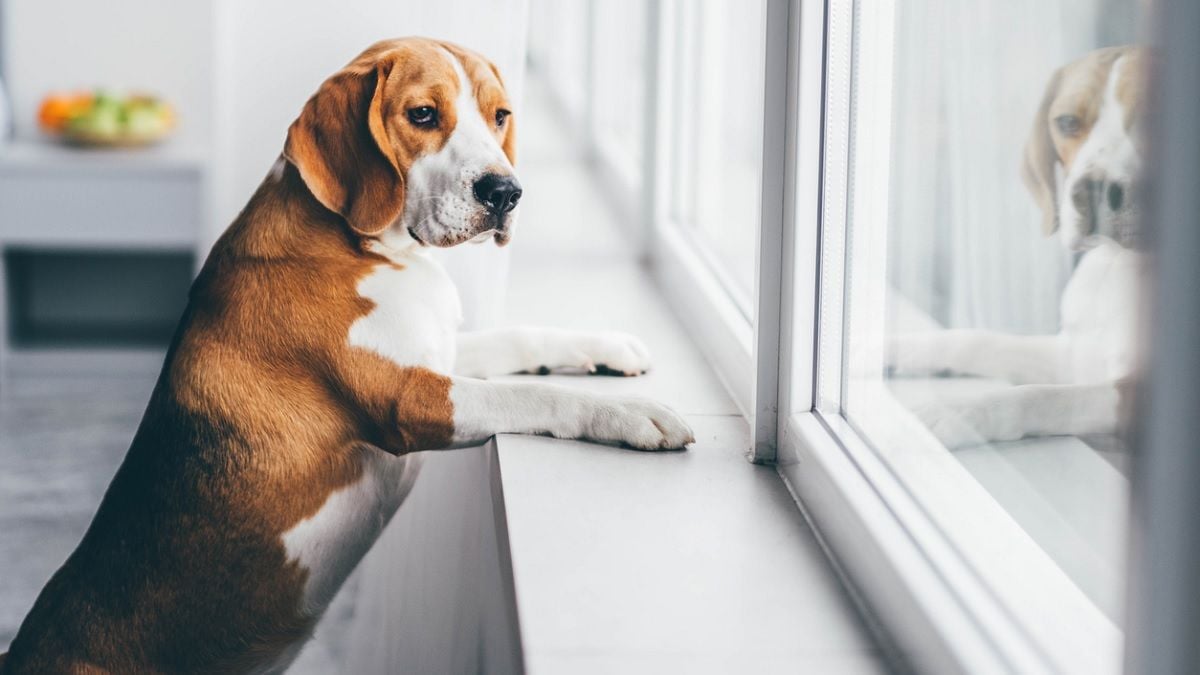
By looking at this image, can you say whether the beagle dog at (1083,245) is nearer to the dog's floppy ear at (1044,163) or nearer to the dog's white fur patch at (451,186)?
the dog's floppy ear at (1044,163)

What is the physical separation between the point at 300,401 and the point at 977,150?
71 cm

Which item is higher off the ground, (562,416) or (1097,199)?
(1097,199)

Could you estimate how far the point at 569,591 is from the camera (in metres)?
1.06

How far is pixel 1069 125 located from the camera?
83 cm

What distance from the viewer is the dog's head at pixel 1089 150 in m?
0.74

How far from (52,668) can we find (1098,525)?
1.04 m

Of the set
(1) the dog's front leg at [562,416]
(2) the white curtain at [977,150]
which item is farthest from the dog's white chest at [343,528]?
(2) the white curtain at [977,150]

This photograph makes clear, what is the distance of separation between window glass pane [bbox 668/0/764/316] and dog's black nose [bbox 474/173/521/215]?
1.77 ft

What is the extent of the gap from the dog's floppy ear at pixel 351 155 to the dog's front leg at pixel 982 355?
0.53 metres

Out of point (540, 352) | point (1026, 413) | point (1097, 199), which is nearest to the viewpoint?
point (1097, 199)

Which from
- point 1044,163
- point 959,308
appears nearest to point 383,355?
point 959,308

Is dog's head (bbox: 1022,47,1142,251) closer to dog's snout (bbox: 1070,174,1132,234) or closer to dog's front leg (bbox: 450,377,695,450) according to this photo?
dog's snout (bbox: 1070,174,1132,234)

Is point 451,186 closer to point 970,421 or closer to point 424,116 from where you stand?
point 424,116

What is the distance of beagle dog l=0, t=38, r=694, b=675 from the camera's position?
1.34 metres
